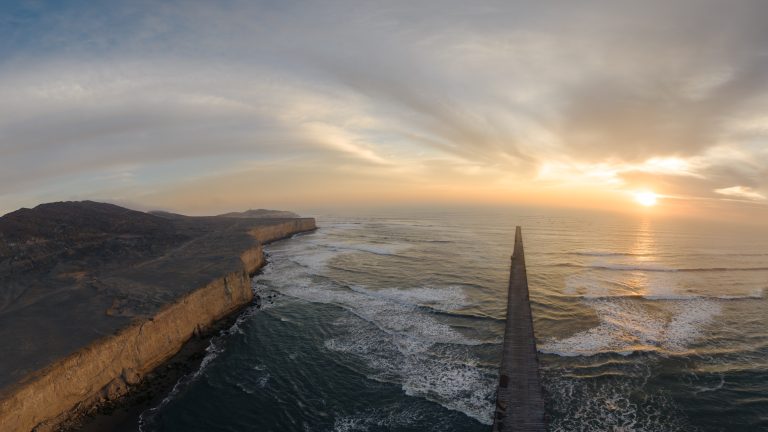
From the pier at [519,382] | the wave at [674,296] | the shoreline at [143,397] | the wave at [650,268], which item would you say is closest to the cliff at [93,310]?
the shoreline at [143,397]

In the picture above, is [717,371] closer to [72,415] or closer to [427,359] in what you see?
[427,359]

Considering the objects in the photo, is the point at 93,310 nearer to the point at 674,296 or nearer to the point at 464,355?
the point at 464,355

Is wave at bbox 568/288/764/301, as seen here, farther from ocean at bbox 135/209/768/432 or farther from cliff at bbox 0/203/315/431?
cliff at bbox 0/203/315/431

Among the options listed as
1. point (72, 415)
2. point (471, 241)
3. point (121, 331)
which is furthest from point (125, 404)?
point (471, 241)

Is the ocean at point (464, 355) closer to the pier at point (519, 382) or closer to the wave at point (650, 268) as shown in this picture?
the pier at point (519, 382)

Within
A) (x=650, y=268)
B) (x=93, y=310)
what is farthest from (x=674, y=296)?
(x=93, y=310)
